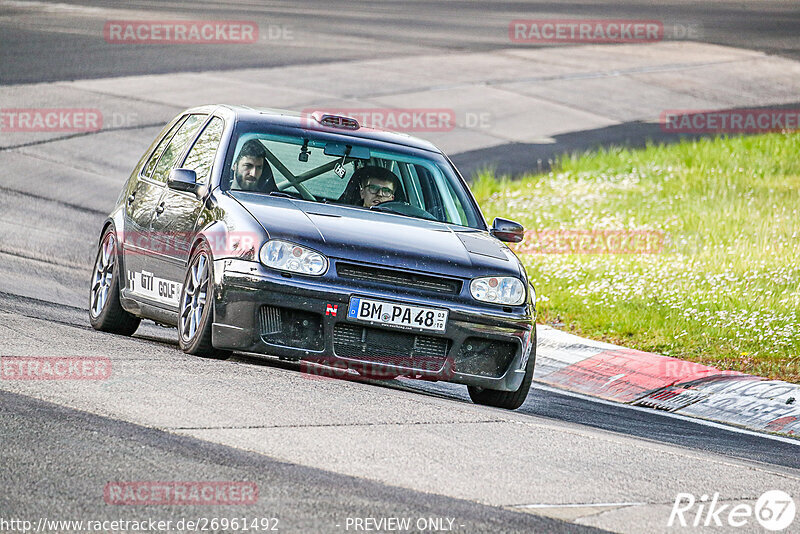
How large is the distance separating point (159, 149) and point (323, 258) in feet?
9.20

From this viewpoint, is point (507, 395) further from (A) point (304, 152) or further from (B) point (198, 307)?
(A) point (304, 152)

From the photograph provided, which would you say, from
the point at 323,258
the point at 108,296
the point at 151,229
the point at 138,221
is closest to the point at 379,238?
the point at 323,258

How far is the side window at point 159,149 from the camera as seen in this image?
9766mm

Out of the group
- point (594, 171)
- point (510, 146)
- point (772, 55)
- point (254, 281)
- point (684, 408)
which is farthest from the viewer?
point (772, 55)

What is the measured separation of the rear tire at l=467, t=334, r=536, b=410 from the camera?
816 cm

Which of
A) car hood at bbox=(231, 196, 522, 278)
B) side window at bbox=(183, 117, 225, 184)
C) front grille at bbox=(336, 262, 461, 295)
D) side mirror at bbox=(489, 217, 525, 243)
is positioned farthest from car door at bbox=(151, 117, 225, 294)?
side mirror at bbox=(489, 217, 525, 243)

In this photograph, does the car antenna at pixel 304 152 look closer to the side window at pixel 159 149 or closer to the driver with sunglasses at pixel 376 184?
the driver with sunglasses at pixel 376 184

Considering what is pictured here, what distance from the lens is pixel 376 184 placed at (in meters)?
8.83

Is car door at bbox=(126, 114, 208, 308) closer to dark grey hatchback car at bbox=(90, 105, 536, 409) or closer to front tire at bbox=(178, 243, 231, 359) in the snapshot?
dark grey hatchback car at bbox=(90, 105, 536, 409)

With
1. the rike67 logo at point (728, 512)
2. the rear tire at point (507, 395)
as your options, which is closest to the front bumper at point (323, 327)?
the rear tire at point (507, 395)

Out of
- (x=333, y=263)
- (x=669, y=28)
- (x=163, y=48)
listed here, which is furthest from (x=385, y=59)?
(x=333, y=263)

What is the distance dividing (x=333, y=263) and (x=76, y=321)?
10.1ft

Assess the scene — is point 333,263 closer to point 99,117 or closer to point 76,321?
point 76,321

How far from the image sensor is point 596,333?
38.8ft
